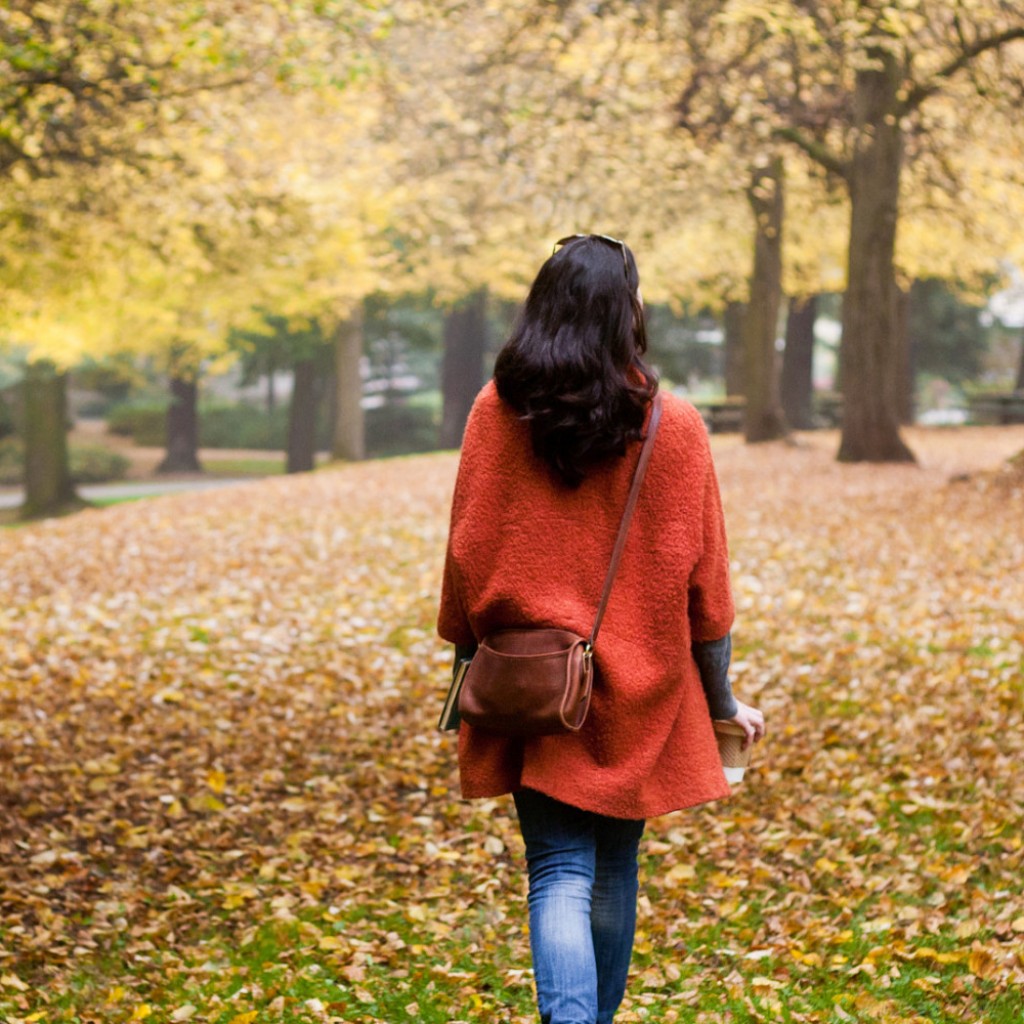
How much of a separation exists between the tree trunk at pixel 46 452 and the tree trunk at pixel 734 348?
44.0 ft

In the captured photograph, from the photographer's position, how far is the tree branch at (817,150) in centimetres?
1742

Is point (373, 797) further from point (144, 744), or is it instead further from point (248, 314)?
point (248, 314)

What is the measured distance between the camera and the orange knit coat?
2717 millimetres

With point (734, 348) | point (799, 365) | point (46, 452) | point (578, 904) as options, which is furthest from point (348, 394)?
point (578, 904)

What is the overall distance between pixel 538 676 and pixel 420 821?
3425mm

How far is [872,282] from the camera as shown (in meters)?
17.2

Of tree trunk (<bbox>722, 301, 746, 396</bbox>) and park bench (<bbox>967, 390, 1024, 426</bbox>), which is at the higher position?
tree trunk (<bbox>722, 301, 746, 396</bbox>)

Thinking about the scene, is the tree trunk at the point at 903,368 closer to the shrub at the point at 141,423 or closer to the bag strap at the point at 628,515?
the shrub at the point at 141,423

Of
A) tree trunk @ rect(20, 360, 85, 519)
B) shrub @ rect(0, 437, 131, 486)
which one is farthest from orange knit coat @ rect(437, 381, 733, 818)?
shrub @ rect(0, 437, 131, 486)

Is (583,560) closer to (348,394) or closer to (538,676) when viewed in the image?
(538,676)

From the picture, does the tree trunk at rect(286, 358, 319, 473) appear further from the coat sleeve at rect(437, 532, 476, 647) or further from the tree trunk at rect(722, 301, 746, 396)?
the coat sleeve at rect(437, 532, 476, 647)

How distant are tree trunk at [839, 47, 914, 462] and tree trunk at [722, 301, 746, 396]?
9.21 meters

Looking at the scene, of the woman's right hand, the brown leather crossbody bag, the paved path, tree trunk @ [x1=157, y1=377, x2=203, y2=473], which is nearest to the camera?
the brown leather crossbody bag

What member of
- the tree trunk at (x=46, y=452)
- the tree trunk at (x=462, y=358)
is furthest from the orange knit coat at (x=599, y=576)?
the tree trunk at (x=462, y=358)
